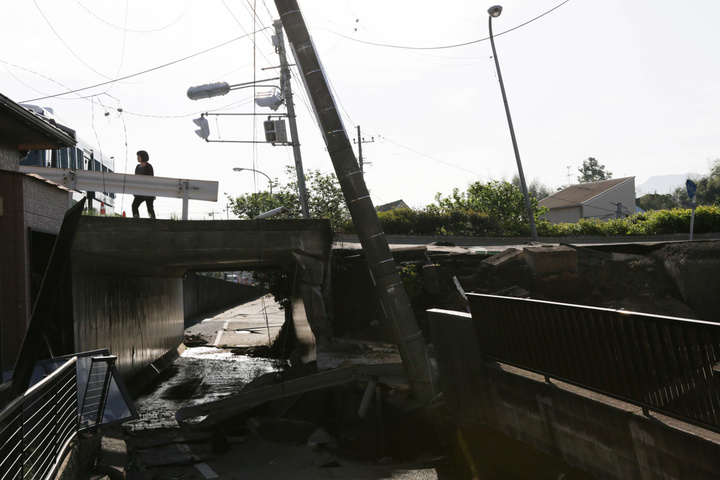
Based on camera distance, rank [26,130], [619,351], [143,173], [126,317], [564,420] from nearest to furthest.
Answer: [619,351]
[564,420]
[26,130]
[143,173]
[126,317]

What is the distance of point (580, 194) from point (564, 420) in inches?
2539

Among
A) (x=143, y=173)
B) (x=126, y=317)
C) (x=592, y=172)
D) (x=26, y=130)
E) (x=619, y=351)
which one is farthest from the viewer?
(x=592, y=172)

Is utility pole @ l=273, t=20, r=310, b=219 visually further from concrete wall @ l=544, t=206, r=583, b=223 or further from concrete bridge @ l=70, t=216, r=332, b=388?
concrete wall @ l=544, t=206, r=583, b=223

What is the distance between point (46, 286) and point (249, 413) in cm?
817

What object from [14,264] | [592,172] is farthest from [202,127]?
[592,172]

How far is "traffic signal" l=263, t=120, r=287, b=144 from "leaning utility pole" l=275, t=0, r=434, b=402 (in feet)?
41.5

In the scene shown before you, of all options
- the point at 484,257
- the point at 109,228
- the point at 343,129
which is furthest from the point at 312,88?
the point at 484,257

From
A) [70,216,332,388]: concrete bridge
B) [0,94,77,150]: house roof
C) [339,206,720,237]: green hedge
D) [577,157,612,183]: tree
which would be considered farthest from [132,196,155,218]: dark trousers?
[577,157,612,183]: tree

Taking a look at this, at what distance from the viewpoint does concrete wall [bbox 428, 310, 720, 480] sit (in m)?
4.61

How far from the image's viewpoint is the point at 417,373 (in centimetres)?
922

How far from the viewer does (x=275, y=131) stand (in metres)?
21.9

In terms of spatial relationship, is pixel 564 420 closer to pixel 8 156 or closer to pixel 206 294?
pixel 8 156

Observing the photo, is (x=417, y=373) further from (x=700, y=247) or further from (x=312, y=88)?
(x=700, y=247)

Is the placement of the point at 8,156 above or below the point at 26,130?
below
